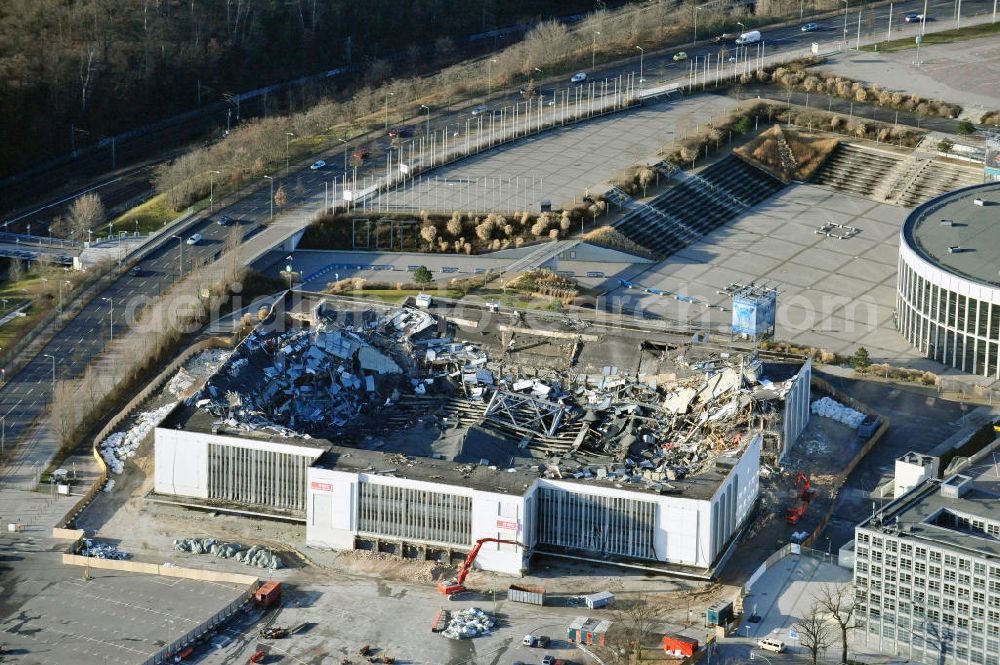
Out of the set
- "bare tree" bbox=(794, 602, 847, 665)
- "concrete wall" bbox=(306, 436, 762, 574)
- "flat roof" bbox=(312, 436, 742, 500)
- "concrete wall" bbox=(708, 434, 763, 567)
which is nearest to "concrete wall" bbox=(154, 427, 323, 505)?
"flat roof" bbox=(312, 436, 742, 500)

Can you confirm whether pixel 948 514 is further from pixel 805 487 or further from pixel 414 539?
pixel 414 539

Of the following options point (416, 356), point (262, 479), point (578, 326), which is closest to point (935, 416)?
point (578, 326)

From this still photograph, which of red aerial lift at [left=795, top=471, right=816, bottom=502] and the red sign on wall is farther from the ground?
the red sign on wall

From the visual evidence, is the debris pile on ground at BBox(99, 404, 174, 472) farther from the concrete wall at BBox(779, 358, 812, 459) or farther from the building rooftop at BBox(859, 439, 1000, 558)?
the building rooftop at BBox(859, 439, 1000, 558)

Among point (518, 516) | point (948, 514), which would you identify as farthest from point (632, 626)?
point (948, 514)

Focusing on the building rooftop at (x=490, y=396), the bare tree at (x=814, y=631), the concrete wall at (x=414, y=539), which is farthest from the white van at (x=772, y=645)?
the concrete wall at (x=414, y=539)

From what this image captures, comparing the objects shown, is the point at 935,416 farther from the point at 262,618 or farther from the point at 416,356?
the point at 262,618
